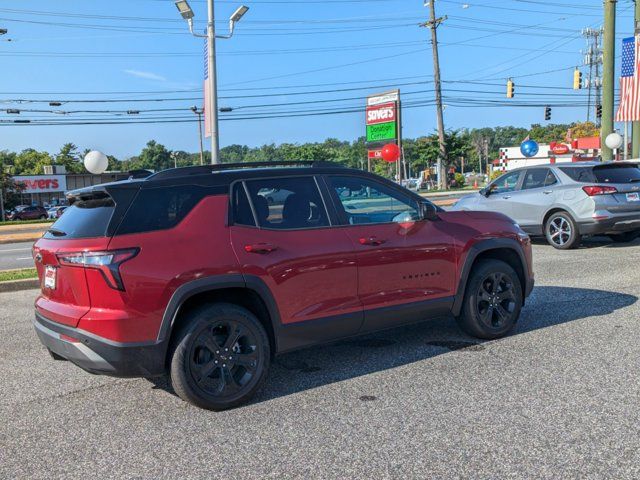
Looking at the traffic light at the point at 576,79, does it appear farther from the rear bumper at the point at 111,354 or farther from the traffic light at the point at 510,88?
the rear bumper at the point at 111,354

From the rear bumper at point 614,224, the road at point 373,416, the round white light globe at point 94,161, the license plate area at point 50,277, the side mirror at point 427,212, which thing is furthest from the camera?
the round white light globe at point 94,161

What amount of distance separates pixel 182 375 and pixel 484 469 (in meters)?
2.01

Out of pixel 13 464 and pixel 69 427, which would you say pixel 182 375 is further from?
pixel 13 464

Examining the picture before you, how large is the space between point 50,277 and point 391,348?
9.74ft

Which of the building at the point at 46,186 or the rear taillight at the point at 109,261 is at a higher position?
the building at the point at 46,186

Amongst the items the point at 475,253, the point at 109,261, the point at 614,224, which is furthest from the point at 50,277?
the point at 614,224

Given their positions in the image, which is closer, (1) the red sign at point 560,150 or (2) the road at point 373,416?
(2) the road at point 373,416

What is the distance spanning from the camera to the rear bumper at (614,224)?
1073 centimetres

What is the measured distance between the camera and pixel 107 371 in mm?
3803

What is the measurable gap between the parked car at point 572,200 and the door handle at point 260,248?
8517mm

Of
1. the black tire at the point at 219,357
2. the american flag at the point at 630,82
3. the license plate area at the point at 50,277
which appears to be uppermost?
the american flag at the point at 630,82

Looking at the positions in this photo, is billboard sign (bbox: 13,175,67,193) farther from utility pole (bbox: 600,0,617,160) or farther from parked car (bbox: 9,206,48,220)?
utility pole (bbox: 600,0,617,160)

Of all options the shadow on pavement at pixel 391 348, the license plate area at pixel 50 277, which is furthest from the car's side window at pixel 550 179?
the license plate area at pixel 50 277

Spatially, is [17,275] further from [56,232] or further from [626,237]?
[626,237]
